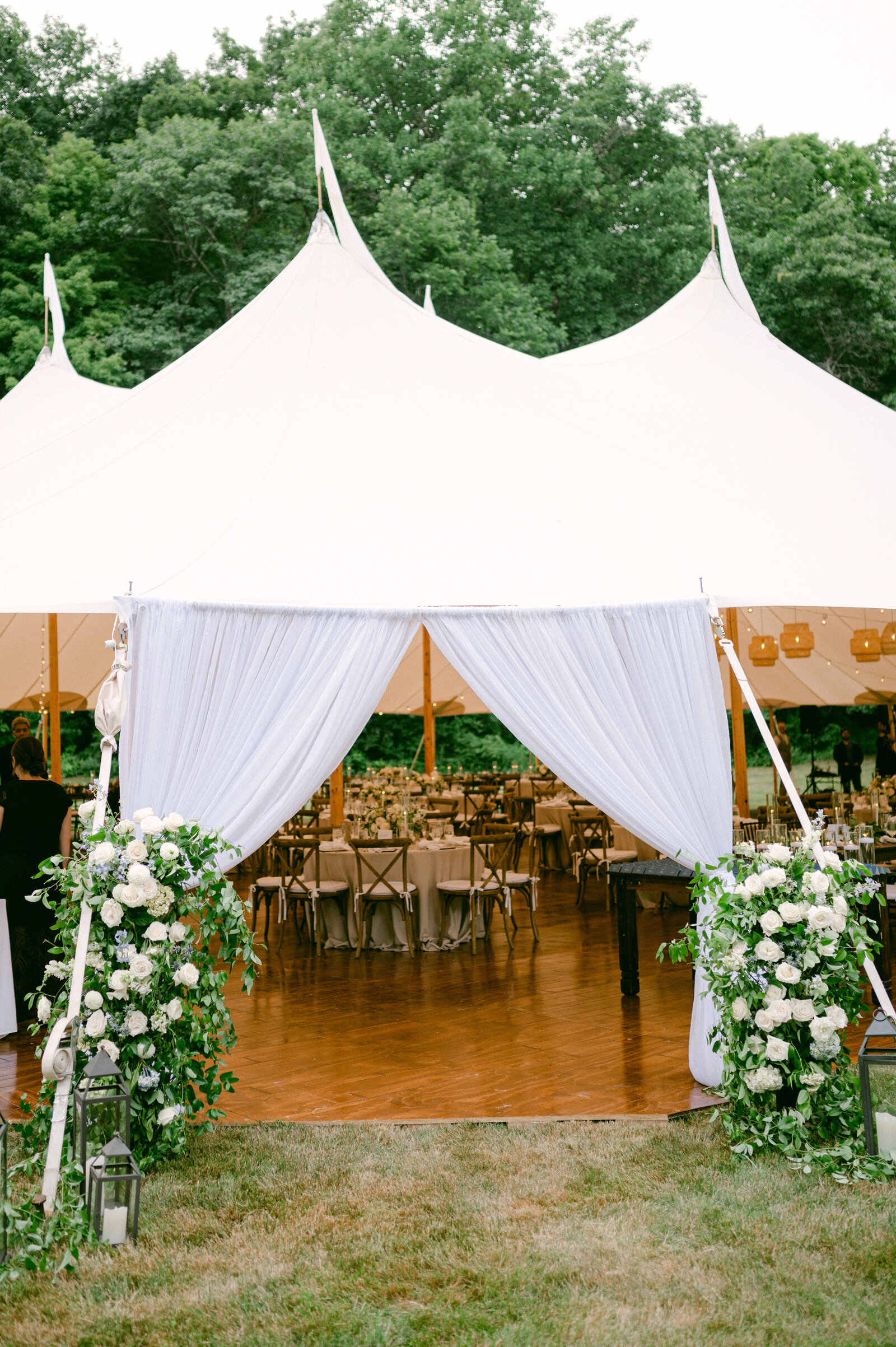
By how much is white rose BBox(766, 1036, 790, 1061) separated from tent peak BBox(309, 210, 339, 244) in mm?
4955

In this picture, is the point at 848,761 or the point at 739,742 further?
the point at 848,761

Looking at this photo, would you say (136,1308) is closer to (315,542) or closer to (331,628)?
(331,628)

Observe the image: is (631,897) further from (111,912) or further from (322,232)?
(322,232)

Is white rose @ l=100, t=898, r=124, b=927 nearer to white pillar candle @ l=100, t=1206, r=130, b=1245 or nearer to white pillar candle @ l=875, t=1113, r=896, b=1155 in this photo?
white pillar candle @ l=100, t=1206, r=130, b=1245

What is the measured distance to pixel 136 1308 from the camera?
3.35m

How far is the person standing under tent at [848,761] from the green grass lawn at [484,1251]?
9.56 metres

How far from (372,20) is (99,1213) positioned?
2073 centimetres

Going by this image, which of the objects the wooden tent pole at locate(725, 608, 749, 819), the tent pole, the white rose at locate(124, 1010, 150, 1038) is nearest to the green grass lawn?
the white rose at locate(124, 1010, 150, 1038)

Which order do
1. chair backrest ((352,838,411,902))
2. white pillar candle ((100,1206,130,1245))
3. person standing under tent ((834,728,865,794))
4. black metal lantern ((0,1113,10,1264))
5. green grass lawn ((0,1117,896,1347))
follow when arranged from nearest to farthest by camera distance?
green grass lawn ((0,1117,896,1347))
black metal lantern ((0,1113,10,1264))
white pillar candle ((100,1206,130,1245))
chair backrest ((352,838,411,902))
person standing under tent ((834,728,865,794))

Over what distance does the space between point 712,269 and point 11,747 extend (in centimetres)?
609

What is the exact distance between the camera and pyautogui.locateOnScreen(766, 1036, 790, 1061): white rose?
4262mm

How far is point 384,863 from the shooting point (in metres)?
8.01

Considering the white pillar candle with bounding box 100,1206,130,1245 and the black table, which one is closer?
the white pillar candle with bounding box 100,1206,130,1245

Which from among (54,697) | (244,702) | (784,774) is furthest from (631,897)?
(54,697)
